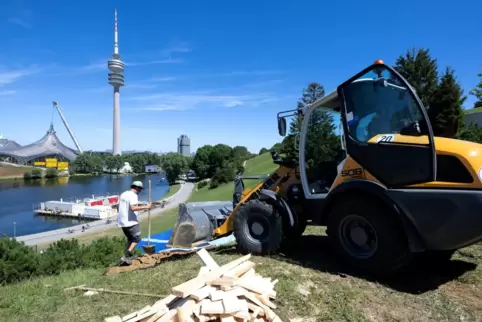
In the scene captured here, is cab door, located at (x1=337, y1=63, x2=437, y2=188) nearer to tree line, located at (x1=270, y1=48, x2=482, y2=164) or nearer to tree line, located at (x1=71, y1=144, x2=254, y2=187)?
tree line, located at (x1=270, y1=48, x2=482, y2=164)

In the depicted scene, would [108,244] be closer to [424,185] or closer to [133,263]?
[133,263]

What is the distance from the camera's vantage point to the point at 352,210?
4.82 metres

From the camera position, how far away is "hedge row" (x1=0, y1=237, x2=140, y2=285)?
11.9 m

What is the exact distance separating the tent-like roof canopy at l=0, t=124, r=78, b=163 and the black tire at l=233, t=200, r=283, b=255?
181 m

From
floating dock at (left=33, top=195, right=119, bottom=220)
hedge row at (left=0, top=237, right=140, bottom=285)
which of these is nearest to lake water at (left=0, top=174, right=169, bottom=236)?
floating dock at (left=33, top=195, right=119, bottom=220)

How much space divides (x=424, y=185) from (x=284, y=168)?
278cm

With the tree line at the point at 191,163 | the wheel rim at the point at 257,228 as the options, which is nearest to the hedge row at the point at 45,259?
the wheel rim at the point at 257,228

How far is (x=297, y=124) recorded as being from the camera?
6145 mm

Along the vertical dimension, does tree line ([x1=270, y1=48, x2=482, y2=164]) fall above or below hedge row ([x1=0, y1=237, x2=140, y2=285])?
above

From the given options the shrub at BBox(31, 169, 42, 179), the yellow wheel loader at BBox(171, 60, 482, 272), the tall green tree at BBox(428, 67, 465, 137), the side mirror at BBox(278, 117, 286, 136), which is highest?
the tall green tree at BBox(428, 67, 465, 137)

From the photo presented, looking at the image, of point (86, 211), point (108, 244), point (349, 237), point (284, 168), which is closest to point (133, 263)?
point (284, 168)

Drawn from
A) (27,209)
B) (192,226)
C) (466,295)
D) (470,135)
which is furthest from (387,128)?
(27,209)

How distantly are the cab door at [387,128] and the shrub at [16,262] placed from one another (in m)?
12.2

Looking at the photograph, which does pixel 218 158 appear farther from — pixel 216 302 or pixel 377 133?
pixel 216 302
